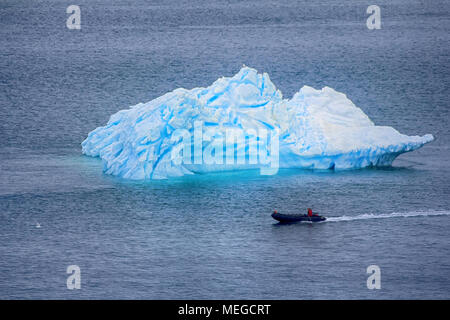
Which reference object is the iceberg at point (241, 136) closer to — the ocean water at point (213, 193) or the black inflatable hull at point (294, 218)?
the ocean water at point (213, 193)

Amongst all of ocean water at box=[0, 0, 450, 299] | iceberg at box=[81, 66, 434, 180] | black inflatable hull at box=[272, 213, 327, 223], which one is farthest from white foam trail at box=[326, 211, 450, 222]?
iceberg at box=[81, 66, 434, 180]

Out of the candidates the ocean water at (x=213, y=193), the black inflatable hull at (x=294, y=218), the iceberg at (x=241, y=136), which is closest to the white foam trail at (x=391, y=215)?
the ocean water at (x=213, y=193)

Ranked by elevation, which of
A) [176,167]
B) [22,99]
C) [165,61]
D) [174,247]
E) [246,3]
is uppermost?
[246,3]

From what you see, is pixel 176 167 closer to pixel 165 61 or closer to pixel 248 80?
pixel 248 80

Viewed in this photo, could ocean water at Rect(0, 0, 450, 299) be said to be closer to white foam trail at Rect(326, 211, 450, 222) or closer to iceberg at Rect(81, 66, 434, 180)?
white foam trail at Rect(326, 211, 450, 222)

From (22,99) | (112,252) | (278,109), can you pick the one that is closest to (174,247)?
(112,252)

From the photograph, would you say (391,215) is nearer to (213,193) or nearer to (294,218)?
(294,218)
